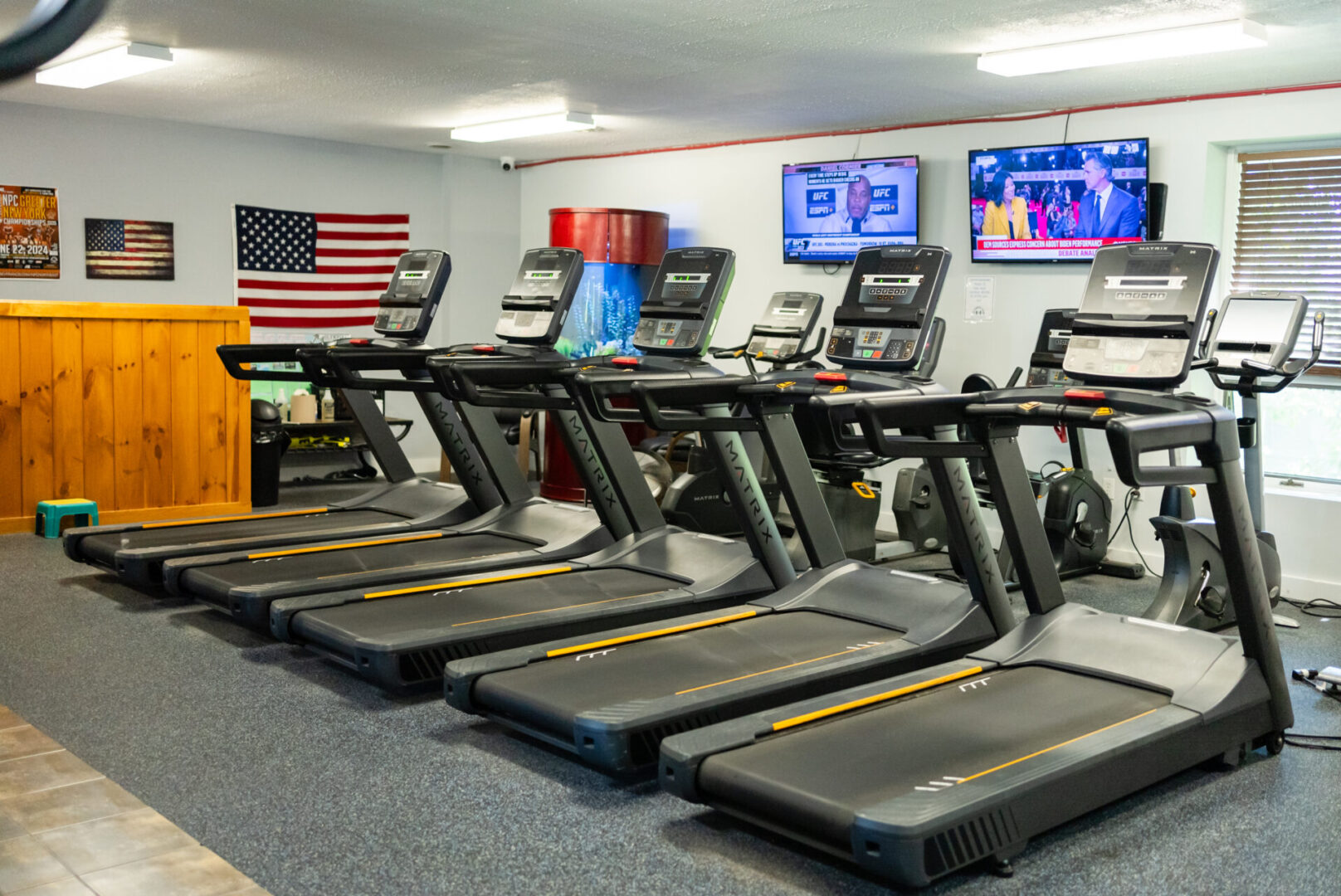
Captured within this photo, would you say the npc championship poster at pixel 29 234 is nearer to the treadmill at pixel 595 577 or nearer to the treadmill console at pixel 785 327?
the treadmill at pixel 595 577

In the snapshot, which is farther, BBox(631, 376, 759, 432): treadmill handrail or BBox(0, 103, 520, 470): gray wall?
BBox(0, 103, 520, 470): gray wall

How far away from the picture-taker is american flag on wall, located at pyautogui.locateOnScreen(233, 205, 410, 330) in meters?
9.07

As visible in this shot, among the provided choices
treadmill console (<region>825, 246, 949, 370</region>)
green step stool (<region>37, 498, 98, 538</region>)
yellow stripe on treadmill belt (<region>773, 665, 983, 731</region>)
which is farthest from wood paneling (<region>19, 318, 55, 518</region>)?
yellow stripe on treadmill belt (<region>773, 665, 983, 731</region>)

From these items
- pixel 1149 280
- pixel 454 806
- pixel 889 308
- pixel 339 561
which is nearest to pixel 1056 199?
pixel 889 308

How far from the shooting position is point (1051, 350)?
20.5ft

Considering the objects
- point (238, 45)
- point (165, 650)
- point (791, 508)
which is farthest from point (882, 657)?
point (238, 45)

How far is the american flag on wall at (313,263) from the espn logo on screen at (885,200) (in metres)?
3.81

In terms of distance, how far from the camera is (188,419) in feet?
24.8

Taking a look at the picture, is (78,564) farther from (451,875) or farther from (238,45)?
(451,875)

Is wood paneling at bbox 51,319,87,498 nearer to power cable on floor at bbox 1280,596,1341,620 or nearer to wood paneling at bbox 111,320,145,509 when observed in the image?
wood paneling at bbox 111,320,145,509

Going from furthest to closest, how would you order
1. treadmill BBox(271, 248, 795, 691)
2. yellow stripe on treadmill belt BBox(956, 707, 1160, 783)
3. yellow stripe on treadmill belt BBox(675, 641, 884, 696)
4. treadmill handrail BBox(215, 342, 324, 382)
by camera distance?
treadmill handrail BBox(215, 342, 324, 382) < treadmill BBox(271, 248, 795, 691) < yellow stripe on treadmill belt BBox(675, 641, 884, 696) < yellow stripe on treadmill belt BBox(956, 707, 1160, 783)

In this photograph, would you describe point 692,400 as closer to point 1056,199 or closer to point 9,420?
point 1056,199

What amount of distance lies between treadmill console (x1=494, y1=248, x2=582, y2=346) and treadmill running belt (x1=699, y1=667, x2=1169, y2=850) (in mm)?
2990

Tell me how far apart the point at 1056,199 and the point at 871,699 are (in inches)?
168
